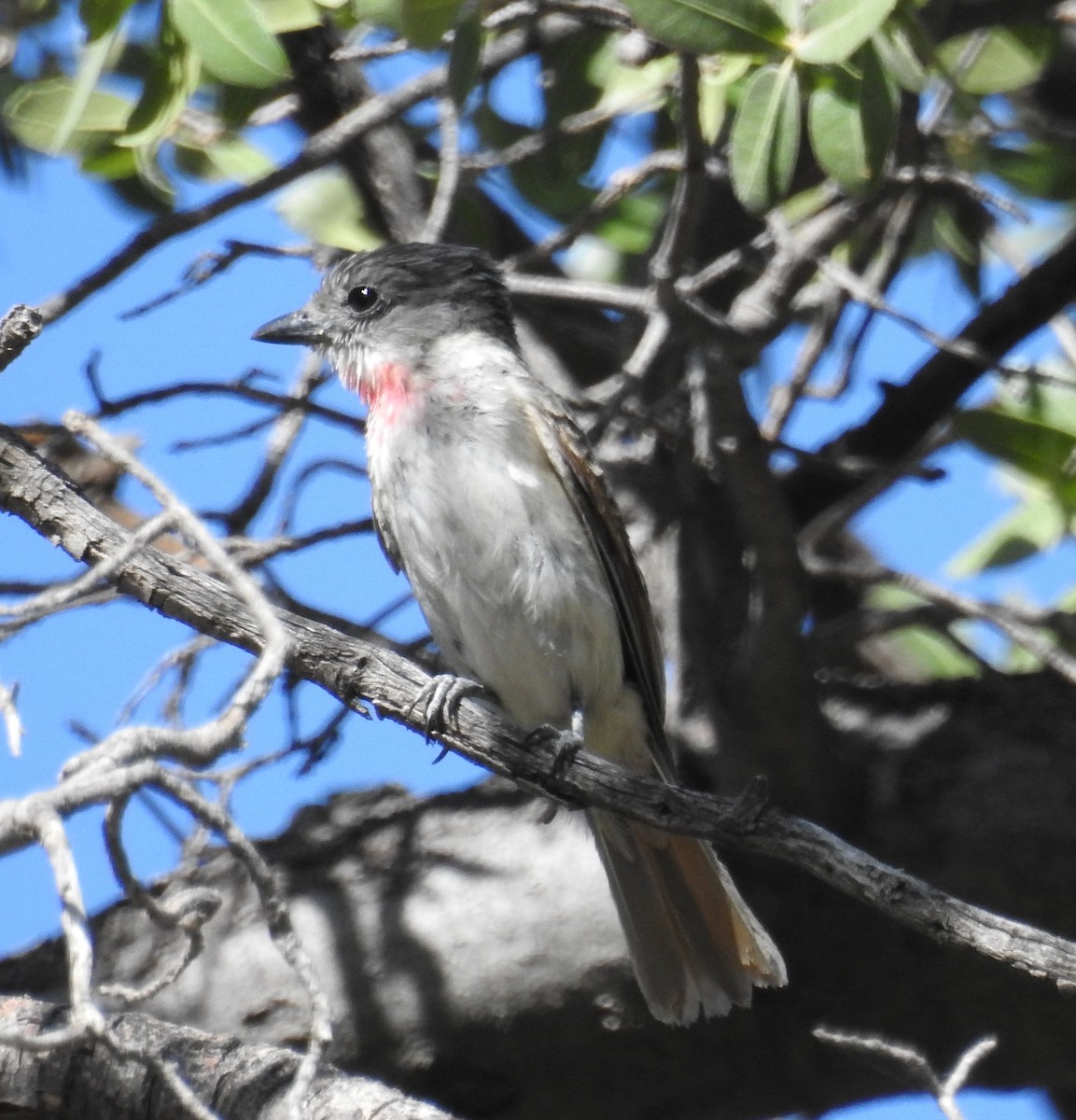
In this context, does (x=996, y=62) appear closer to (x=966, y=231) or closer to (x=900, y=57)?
(x=966, y=231)

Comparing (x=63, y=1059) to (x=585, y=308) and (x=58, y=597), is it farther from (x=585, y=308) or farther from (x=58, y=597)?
(x=585, y=308)

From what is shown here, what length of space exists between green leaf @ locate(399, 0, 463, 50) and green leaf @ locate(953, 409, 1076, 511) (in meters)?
1.83

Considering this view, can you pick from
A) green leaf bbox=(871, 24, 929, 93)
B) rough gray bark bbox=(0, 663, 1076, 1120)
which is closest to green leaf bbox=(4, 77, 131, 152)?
green leaf bbox=(871, 24, 929, 93)

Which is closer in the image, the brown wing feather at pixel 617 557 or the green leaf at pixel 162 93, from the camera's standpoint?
the green leaf at pixel 162 93

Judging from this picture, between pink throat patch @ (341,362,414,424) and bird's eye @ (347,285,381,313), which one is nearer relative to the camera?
pink throat patch @ (341,362,414,424)

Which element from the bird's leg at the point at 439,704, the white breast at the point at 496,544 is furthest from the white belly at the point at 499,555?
the bird's leg at the point at 439,704

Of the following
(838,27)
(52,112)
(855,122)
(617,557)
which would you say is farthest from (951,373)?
(52,112)

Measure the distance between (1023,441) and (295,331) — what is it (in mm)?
2311

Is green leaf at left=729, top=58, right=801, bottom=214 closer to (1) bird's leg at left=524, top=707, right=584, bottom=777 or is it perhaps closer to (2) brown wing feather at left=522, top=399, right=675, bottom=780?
(2) brown wing feather at left=522, top=399, right=675, bottom=780

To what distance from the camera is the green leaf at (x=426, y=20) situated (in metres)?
3.58

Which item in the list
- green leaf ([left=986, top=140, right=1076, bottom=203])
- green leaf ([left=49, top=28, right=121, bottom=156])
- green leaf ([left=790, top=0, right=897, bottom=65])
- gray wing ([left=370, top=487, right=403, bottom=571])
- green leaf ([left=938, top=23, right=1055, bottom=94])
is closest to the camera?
green leaf ([left=790, top=0, right=897, bottom=65])

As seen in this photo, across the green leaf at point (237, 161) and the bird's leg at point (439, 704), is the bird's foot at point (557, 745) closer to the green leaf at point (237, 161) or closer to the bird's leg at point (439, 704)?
the bird's leg at point (439, 704)

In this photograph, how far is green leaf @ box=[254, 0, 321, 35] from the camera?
3900mm

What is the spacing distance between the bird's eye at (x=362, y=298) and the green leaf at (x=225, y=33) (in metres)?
1.42
